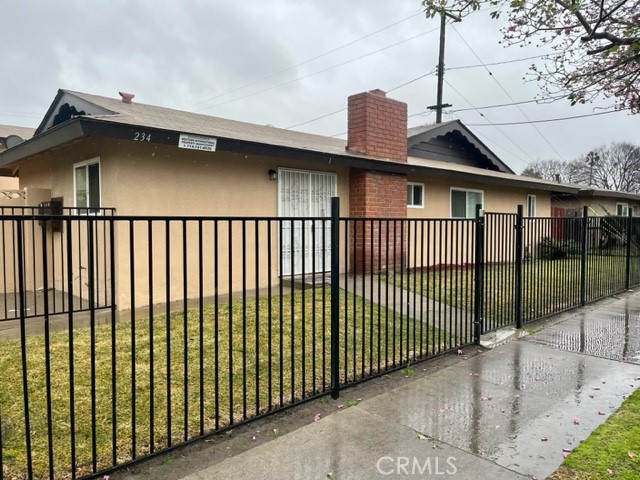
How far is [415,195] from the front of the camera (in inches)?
468

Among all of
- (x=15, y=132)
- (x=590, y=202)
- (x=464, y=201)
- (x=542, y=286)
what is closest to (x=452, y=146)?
(x=464, y=201)

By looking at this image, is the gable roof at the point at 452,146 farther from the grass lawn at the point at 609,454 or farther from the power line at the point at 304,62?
the grass lawn at the point at 609,454

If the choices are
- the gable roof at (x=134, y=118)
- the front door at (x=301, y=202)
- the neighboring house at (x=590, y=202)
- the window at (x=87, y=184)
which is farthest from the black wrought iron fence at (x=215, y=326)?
the neighboring house at (x=590, y=202)

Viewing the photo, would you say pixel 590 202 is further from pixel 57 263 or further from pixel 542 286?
pixel 57 263

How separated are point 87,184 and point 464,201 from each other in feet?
33.6

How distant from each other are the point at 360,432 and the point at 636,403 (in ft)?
7.70

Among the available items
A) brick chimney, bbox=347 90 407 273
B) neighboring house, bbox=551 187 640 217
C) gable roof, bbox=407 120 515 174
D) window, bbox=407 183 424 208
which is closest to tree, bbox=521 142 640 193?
neighboring house, bbox=551 187 640 217

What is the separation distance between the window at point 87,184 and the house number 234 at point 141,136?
1.67m

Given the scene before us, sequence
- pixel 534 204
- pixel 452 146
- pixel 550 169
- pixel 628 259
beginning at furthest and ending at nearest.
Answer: pixel 550 169 < pixel 534 204 < pixel 452 146 < pixel 628 259

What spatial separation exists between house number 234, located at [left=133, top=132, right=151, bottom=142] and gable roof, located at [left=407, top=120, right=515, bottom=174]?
998 cm

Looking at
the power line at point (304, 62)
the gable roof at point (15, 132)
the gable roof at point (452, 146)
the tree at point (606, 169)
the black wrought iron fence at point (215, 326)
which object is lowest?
the black wrought iron fence at point (215, 326)

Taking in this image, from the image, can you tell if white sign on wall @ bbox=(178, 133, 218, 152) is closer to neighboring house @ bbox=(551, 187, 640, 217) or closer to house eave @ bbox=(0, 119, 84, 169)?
house eave @ bbox=(0, 119, 84, 169)

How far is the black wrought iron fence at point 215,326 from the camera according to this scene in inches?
108

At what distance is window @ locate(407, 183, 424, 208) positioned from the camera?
11.7 meters
